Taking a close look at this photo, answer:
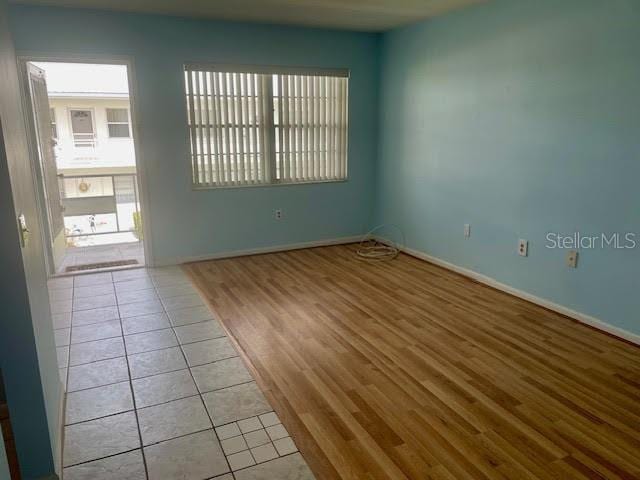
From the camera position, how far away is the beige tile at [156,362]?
2742 millimetres

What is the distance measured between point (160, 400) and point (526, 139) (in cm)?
331

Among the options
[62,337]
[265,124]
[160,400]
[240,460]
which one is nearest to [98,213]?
[265,124]

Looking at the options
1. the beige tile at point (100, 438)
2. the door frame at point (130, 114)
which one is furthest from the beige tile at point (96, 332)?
the door frame at point (130, 114)

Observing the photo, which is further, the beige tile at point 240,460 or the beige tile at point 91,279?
the beige tile at point 91,279

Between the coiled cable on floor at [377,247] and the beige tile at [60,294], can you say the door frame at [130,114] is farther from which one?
the coiled cable on floor at [377,247]

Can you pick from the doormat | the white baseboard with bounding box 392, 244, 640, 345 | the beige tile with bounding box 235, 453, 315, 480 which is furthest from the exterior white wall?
the beige tile with bounding box 235, 453, 315, 480

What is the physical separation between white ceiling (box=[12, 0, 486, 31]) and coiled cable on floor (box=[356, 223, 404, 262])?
2.36 m

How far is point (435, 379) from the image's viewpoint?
264 centimetres

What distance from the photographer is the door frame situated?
163 inches

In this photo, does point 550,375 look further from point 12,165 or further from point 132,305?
point 132,305

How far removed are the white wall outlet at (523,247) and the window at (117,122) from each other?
448 inches

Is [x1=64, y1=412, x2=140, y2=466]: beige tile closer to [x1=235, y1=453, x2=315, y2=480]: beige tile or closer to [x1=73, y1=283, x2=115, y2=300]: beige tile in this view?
[x1=235, y1=453, x2=315, y2=480]: beige tile

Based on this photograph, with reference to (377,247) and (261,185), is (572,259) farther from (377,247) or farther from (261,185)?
(261,185)

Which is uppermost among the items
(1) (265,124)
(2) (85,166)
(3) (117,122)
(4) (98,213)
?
(3) (117,122)
